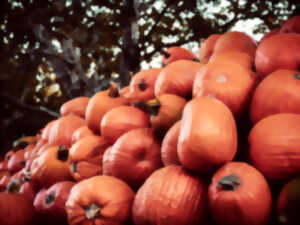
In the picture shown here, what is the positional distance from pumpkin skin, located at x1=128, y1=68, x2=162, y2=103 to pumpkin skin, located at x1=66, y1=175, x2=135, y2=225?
709 millimetres

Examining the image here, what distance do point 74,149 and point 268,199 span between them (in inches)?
46.4

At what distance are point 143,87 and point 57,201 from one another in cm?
84

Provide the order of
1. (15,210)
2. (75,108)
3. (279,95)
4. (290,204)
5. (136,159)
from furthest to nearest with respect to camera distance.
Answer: (75,108) → (15,210) → (136,159) → (279,95) → (290,204)

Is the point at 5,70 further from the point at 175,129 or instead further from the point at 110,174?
the point at 175,129

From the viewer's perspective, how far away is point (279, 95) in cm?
115

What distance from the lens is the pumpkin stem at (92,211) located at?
1.17 meters

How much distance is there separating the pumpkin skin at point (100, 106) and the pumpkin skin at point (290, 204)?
1258 mm

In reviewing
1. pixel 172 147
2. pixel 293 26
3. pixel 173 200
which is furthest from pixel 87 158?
pixel 293 26

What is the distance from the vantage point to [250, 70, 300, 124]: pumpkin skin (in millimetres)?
1138

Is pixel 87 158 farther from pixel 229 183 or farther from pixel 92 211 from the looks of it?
pixel 229 183

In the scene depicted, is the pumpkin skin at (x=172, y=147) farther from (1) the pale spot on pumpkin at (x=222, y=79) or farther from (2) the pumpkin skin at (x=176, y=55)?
(2) the pumpkin skin at (x=176, y=55)

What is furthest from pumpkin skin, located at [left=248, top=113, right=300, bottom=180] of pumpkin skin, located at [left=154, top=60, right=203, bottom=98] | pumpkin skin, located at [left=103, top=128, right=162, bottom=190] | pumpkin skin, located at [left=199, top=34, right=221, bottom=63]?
pumpkin skin, located at [left=199, top=34, right=221, bottom=63]

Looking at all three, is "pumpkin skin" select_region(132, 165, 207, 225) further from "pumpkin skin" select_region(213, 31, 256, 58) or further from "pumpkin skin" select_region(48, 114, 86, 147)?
"pumpkin skin" select_region(48, 114, 86, 147)

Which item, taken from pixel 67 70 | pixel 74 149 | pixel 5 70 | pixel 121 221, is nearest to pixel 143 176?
pixel 121 221
